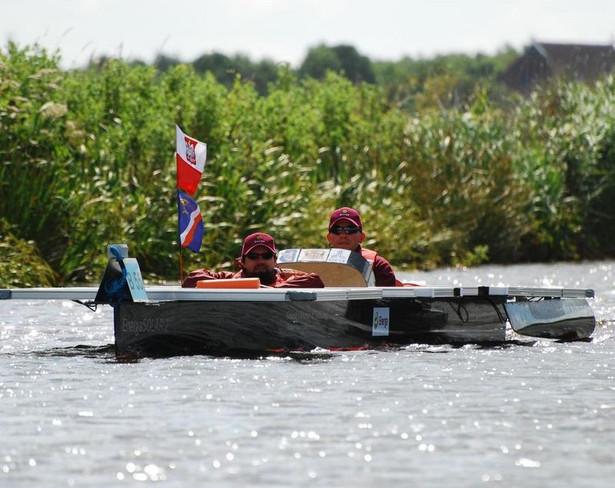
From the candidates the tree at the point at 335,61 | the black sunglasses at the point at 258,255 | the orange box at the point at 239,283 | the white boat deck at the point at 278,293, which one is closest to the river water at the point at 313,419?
the white boat deck at the point at 278,293

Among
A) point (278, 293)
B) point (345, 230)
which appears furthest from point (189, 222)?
point (278, 293)

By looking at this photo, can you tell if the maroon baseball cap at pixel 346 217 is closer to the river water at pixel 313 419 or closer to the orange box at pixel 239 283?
the river water at pixel 313 419

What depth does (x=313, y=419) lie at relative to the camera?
9594mm

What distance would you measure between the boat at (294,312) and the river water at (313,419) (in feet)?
0.90

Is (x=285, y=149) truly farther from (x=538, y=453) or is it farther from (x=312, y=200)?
(x=538, y=453)

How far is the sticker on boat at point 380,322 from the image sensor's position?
14.4 meters

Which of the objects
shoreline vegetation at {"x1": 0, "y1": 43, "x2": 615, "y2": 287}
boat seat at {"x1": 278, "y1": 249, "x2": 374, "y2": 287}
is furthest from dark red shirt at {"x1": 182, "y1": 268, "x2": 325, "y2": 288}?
shoreline vegetation at {"x1": 0, "y1": 43, "x2": 615, "y2": 287}

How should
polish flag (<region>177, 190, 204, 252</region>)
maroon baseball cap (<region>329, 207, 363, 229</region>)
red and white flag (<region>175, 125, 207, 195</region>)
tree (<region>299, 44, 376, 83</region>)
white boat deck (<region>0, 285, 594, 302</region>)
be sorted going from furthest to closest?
tree (<region>299, 44, 376, 83</region>) < polish flag (<region>177, 190, 204, 252</region>) < red and white flag (<region>175, 125, 207, 195</region>) < maroon baseball cap (<region>329, 207, 363, 229</region>) < white boat deck (<region>0, 285, 594, 302</region>)

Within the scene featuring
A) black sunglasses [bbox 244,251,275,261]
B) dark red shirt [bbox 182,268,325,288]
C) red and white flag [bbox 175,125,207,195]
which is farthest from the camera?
red and white flag [bbox 175,125,207,195]

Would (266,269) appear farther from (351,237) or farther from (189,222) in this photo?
(189,222)

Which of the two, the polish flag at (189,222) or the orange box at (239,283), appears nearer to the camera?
the orange box at (239,283)

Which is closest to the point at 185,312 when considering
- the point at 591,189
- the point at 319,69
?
the point at 591,189

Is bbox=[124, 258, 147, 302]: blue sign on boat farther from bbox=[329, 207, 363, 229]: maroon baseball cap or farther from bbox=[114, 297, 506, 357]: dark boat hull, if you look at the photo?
bbox=[329, 207, 363, 229]: maroon baseball cap

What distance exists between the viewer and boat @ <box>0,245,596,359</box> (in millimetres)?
12922
